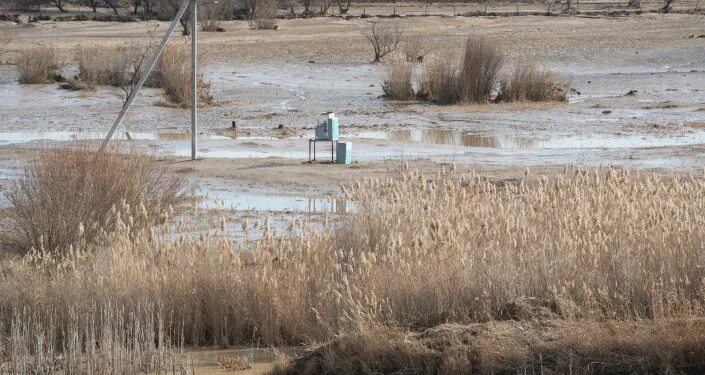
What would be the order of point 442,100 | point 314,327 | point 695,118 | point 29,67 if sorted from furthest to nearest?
point 29,67
point 442,100
point 695,118
point 314,327

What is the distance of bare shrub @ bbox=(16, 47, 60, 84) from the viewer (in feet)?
108

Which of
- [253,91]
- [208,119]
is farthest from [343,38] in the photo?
[208,119]

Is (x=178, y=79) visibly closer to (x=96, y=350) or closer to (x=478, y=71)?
(x=478, y=71)

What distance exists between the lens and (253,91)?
3259cm

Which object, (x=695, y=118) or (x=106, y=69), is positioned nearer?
(x=695, y=118)

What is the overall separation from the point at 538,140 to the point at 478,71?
6.73 metres

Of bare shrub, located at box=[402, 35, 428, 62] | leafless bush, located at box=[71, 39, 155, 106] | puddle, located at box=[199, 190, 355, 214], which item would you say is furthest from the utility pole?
bare shrub, located at box=[402, 35, 428, 62]

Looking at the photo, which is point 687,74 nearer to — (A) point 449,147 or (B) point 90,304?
(A) point 449,147

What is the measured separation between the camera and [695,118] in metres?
27.2

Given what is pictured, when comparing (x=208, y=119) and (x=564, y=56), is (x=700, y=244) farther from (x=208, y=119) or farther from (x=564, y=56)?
(x=564, y=56)

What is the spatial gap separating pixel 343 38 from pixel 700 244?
3592cm

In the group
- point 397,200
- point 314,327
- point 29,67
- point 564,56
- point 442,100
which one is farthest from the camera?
point 564,56

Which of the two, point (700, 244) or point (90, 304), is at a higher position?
point (700, 244)

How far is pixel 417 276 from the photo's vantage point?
34.4ft
